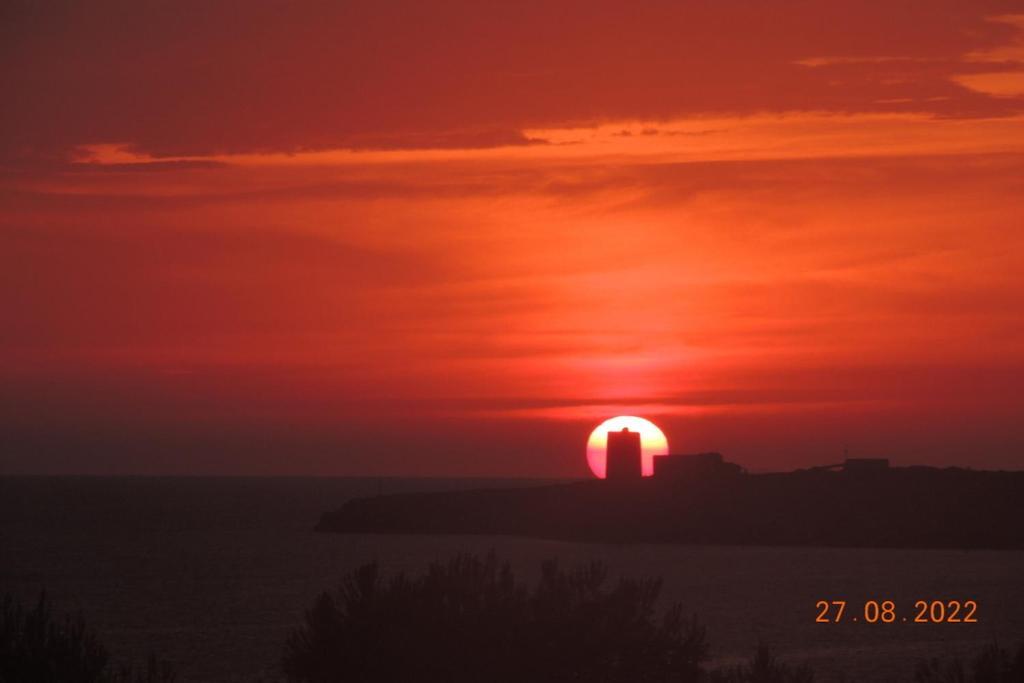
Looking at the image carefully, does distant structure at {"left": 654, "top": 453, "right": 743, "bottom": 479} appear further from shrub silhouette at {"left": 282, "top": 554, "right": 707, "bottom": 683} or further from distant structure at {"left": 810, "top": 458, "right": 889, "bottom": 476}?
shrub silhouette at {"left": 282, "top": 554, "right": 707, "bottom": 683}

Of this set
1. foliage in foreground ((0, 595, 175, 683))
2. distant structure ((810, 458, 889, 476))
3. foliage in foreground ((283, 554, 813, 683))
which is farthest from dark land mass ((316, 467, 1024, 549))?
foliage in foreground ((0, 595, 175, 683))

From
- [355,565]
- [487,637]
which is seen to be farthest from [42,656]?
[355,565]

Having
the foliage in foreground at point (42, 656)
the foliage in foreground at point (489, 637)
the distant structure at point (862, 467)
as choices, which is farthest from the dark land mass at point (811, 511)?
the foliage in foreground at point (42, 656)

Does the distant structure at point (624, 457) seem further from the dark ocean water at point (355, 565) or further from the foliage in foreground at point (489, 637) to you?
the foliage in foreground at point (489, 637)

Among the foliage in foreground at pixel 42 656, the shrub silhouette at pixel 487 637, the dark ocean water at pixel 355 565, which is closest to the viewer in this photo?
the foliage in foreground at pixel 42 656

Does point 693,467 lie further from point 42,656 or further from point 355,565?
point 42,656

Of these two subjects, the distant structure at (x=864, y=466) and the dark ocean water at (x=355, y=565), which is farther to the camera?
the distant structure at (x=864, y=466)
